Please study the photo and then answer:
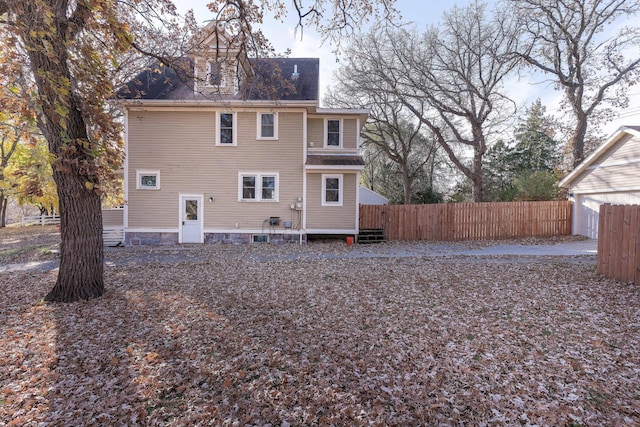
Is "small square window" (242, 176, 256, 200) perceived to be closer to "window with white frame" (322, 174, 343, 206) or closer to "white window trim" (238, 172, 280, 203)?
"white window trim" (238, 172, 280, 203)

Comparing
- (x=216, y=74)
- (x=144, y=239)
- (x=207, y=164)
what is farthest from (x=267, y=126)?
(x=144, y=239)

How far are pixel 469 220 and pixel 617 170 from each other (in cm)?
589

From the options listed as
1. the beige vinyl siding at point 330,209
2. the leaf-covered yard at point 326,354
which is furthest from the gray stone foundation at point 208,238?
the leaf-covered yard at point 326,354

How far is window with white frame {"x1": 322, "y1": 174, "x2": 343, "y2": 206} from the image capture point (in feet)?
43.1

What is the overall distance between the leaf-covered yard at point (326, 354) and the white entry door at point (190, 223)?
653cm

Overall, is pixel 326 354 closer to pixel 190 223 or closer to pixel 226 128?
pixel 190 223

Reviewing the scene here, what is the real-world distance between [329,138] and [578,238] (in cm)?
1216

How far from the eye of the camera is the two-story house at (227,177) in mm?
12898

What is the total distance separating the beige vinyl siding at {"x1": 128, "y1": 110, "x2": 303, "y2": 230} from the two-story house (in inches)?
1.7

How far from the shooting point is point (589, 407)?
2.66 meters

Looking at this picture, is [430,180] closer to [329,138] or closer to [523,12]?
[523,12]

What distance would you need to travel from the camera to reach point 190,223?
13180 mm

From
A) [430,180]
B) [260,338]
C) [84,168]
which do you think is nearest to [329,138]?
[84,168]

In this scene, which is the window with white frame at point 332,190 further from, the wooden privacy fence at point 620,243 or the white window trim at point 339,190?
the wooden privacy fence at point 620,243
